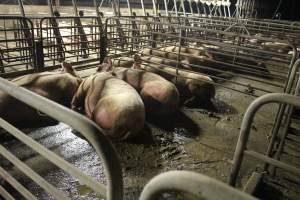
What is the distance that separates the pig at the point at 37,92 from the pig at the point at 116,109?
44cm

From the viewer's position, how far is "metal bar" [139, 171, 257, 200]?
0.85m

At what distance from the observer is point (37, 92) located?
414 centimetres

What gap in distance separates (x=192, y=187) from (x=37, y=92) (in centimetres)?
372

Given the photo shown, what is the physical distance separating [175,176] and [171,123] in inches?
143

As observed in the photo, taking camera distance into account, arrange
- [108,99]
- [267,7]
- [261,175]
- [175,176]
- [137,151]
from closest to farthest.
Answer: [175,176] < [261,175] < [137,151] < [108,99] < [267,7]

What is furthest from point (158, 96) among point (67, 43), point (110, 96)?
point (67, 43)

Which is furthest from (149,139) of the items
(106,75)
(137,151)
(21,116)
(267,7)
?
(267,7)

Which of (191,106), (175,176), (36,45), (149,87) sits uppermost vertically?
(175,176)

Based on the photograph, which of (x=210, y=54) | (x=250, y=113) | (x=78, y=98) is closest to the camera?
(x=250, y=113)

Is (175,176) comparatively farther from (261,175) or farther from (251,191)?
(261,175)

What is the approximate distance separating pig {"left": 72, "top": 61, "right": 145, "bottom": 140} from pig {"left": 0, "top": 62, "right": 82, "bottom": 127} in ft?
1.46

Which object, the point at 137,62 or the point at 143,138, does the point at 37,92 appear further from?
the point at 137,62

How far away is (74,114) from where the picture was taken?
123 cm

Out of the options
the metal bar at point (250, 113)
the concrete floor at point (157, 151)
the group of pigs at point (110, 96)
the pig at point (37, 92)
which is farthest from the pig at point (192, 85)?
the metal bar at point (250, 113)
